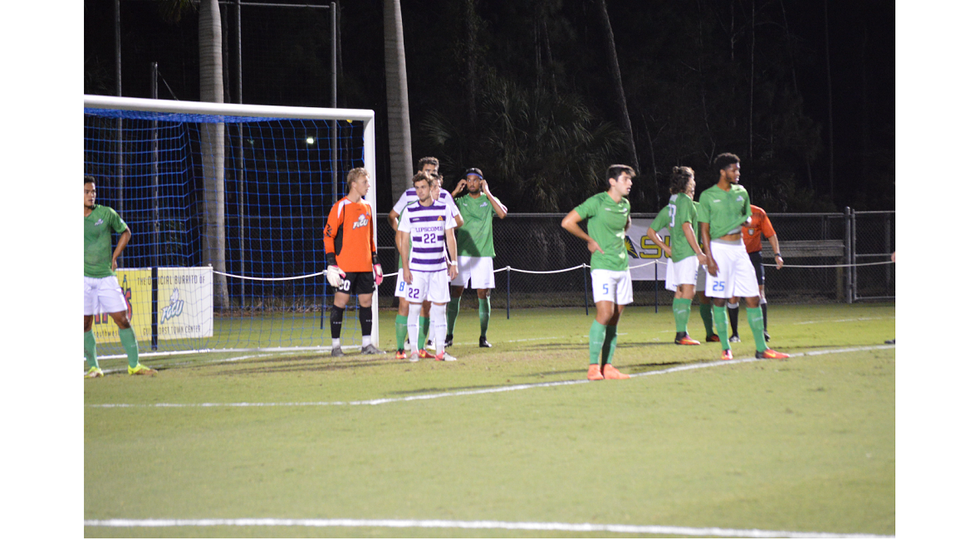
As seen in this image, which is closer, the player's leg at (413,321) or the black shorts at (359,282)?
the player's leg at (413,321)

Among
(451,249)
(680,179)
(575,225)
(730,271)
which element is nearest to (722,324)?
(730,271)

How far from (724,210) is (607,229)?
6.22ft

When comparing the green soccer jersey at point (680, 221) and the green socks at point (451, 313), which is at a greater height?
the green soccer jersey at point (680, 221)

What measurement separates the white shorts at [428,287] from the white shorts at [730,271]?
2799 mm

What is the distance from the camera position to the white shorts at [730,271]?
30.3 ft

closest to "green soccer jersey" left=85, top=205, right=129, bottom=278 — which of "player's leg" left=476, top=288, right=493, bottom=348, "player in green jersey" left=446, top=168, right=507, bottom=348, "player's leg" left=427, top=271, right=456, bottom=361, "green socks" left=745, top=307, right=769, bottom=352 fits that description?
"player's leg" left=427, top=271, right=456, bottom=361

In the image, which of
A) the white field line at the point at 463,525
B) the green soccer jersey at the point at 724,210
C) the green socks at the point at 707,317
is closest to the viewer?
the white field line at the point at 463,525

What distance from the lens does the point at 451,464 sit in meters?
5.14

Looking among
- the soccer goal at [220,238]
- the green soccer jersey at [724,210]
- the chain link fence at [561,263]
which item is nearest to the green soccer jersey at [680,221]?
the green soccer jersey at [724,210]

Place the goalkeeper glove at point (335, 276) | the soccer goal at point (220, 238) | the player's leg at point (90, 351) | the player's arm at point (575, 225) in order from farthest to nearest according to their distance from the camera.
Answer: the soccer goal at point (220, 238) < the goalkeeper glove at point (335, 276) < the player's leg at point (90, 351) < the player's arm at point (575, 225)

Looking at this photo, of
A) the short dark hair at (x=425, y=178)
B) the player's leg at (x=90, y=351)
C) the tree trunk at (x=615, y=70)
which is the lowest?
the player's leg at (x=90, y=351)

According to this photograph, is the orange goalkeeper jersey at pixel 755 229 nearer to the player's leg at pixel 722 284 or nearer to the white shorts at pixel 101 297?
the player's leg at pixel 722 284

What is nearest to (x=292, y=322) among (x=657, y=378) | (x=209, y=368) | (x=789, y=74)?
(x=209, y=368)
